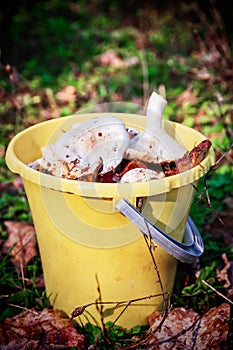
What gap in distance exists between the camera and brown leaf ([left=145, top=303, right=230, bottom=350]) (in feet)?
4.56

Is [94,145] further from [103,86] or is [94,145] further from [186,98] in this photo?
[103,86]

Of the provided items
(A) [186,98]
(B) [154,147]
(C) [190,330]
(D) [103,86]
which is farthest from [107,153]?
(D) [103,86]

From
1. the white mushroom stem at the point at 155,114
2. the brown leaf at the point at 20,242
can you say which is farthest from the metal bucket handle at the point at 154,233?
the brown leaf at the point at 20,242

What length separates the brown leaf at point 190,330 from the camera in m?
1.39

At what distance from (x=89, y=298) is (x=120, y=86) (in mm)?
2130

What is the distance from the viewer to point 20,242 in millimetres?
1828

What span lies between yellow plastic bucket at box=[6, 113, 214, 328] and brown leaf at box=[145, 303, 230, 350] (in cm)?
8

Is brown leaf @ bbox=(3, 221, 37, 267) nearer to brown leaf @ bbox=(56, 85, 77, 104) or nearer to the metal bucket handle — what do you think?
the metal bucket handle

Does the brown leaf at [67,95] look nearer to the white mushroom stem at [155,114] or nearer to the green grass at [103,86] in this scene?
the green grass at [103,86]

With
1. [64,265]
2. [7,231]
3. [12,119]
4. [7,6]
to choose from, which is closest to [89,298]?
[64,265]

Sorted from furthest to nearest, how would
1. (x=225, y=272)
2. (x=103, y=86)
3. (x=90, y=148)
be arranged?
(x=103, y=86) → (x=225, y=272) → (x=90, y=148)

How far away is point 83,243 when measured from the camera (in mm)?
1337

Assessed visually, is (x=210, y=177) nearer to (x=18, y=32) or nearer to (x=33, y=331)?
(x=33, y=331)

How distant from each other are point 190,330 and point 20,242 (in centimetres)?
74
